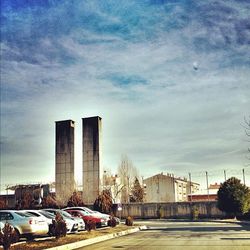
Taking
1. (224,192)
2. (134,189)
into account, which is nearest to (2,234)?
(224,192)

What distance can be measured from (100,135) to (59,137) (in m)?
6.13

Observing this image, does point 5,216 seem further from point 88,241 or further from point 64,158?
point 64,158

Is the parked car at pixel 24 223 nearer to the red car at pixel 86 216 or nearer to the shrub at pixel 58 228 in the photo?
the shrub at pixel 58 228

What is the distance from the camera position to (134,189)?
266 feet

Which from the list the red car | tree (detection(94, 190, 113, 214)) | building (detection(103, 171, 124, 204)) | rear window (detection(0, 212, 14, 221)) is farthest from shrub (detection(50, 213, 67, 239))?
building (detection(103, 171, 124, 204))

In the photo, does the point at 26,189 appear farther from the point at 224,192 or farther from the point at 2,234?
the point at 2,234

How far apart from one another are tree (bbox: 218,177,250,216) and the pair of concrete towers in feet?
56.6

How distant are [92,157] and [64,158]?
4.37 meters

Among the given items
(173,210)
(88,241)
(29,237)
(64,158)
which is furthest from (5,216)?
(64,158)

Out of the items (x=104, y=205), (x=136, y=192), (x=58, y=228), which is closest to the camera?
(x=58, y=228)

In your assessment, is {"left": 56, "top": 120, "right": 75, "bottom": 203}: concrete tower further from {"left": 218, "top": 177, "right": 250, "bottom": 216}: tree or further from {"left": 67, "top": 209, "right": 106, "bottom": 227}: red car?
{"left": 67, "top": 209, "right": 106, "bottom": 227}: red car

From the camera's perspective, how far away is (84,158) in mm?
56312

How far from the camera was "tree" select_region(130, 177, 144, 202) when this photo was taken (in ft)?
266

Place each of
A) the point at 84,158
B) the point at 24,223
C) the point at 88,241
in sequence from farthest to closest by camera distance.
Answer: the point at 84,158 → the point at 88,241 → the point at 24,223
